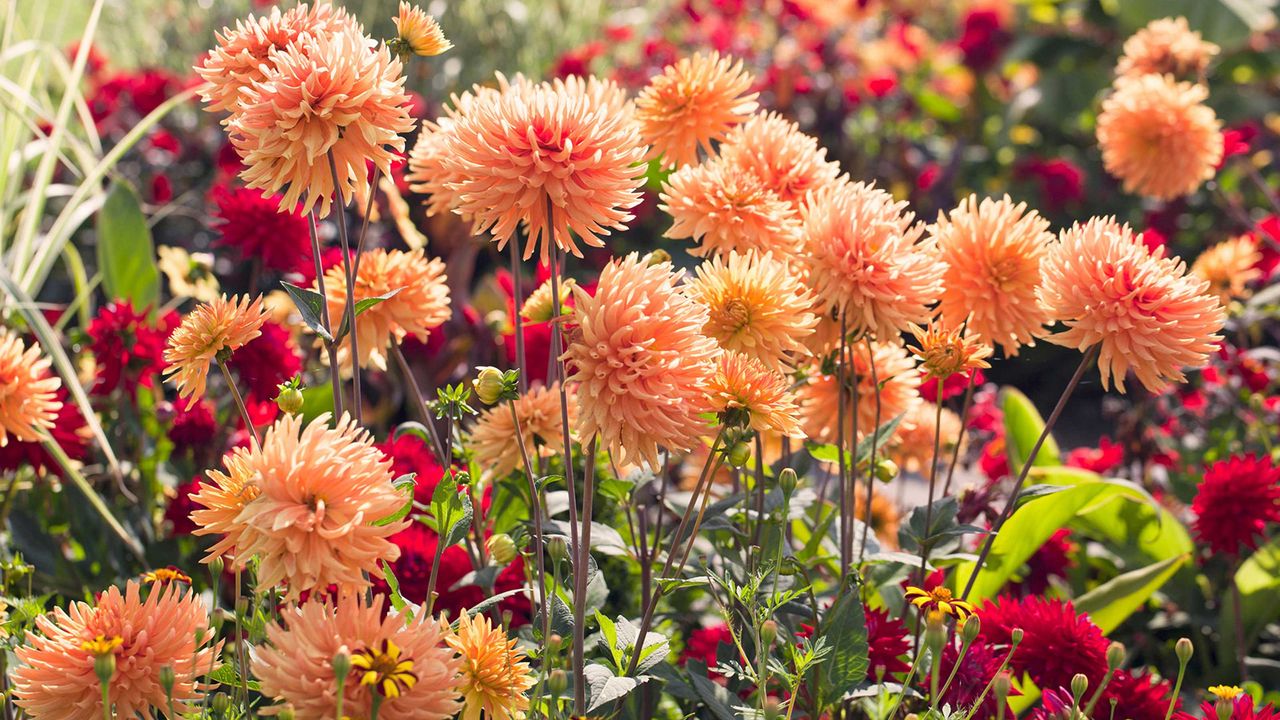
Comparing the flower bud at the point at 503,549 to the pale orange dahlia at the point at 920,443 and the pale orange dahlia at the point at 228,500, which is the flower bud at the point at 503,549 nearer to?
the pale orange dahlia at the point at 228,500

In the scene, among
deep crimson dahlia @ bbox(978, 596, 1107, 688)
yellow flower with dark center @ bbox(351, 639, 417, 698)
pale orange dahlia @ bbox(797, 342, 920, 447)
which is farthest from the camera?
pale orange dahlia @ bbox(797, 342, 920, 447)

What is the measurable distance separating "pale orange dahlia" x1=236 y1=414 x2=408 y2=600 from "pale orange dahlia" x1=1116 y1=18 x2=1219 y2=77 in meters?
2.14

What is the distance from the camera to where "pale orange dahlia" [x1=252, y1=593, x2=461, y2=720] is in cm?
78

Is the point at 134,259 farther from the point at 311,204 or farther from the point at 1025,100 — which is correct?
the point at 1025,100

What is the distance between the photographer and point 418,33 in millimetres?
1078

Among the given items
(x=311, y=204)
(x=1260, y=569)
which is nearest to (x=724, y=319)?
(x=311, y=204)

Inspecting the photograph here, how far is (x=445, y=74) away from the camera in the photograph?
4.18 meters

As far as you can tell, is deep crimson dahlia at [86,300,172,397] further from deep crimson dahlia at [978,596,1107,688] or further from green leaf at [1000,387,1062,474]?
green leaf at [1000,387,1062,474]

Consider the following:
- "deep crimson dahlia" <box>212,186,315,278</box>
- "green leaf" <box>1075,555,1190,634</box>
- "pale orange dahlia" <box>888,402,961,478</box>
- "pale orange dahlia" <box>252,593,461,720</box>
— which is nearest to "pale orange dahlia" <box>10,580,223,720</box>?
"pale orange dahlia" <box>252,593,461,720</box>

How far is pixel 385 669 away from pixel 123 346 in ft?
3.63

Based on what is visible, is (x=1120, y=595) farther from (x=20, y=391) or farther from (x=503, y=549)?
(x=20, y=391)

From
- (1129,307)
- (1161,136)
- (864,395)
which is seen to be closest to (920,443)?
(864,395)

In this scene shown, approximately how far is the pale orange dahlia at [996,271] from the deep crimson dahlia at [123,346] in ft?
3.80

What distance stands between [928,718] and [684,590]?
629mm
